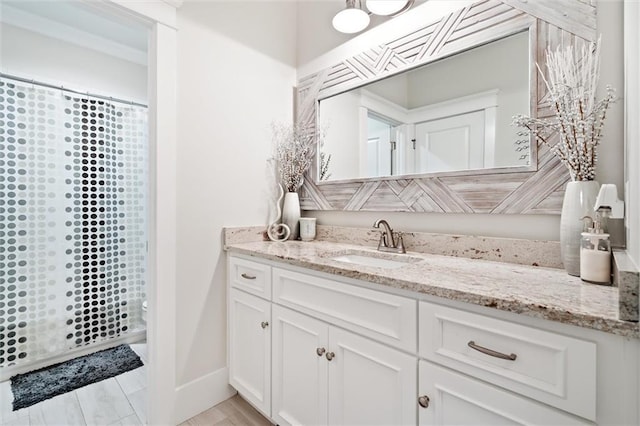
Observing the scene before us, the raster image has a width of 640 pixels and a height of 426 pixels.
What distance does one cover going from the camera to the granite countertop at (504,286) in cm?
65

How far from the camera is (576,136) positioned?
0.97 m

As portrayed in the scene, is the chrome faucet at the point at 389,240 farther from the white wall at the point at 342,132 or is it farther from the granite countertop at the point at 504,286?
the white wall at the point at 342,132

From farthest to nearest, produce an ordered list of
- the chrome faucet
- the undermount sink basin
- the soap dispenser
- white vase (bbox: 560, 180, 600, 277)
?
1. the chrome faucet
2. the undermount sink basin
3. white vase (bbox: 560, 180, 600, 277)
4. the soap dispenser

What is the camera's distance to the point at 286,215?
1.95 meters

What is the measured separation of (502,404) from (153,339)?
1.48m

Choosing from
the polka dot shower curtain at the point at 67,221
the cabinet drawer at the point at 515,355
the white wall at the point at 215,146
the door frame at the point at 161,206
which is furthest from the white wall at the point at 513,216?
the polka dot shower curtain at the point at 67,221

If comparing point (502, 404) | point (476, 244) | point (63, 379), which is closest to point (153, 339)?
point (63, 379)

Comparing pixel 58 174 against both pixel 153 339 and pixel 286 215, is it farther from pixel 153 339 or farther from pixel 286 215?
pixel 286 215

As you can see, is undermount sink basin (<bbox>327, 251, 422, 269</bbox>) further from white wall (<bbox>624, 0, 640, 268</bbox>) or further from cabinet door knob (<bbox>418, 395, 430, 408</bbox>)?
white wall (<bbox>624, 0, 640, 268</bbox>)

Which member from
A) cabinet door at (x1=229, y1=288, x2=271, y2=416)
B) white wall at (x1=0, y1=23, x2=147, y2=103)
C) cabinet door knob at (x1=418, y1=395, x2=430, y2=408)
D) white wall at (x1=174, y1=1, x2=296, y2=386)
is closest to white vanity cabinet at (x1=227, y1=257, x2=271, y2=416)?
cabinet door at (x1=229, y1=288, x2=271, y2=416)

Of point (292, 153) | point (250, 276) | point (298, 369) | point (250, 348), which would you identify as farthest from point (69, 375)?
point (292, 153)

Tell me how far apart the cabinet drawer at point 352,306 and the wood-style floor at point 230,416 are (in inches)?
27.8

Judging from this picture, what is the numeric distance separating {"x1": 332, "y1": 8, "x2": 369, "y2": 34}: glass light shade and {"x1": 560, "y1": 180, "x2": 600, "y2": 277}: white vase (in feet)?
4.47

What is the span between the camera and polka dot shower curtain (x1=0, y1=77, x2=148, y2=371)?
A: 1961 mm
